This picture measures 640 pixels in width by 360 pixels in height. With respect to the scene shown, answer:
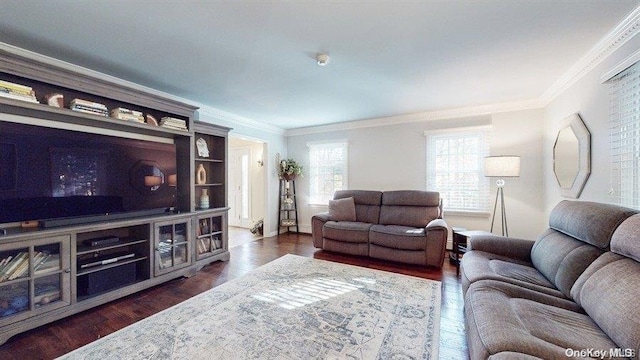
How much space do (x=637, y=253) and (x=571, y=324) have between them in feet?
1.61

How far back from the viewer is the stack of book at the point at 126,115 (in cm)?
253

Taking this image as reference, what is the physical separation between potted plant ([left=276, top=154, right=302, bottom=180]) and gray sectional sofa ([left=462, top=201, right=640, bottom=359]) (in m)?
3.79

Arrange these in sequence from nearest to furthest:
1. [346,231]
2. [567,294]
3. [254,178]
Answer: [567,294], [346,231], [254,178]

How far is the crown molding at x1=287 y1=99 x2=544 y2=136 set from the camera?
3.70 m

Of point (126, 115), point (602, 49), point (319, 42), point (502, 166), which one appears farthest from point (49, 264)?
point (602, 49)

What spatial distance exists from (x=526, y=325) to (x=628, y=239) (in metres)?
0.77

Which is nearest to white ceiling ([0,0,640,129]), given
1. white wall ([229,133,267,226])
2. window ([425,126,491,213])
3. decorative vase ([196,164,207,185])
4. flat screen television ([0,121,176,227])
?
flat screen television ([0,121,176,227])

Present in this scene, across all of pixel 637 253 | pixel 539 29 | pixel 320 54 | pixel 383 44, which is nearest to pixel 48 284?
pixel 320 54

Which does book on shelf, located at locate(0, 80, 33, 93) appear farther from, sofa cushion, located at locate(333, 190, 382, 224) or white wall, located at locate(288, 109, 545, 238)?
white wall, located at locate(288, 109, 545, 238)

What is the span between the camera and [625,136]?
6.29 feet

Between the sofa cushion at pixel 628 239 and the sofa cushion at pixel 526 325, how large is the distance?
0.40 metres

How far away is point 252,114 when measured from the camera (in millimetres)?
4324

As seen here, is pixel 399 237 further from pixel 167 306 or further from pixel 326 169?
pixel 167 306

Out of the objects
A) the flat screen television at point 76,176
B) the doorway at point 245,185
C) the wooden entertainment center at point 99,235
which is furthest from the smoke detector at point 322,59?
the doorway at point 245,185
